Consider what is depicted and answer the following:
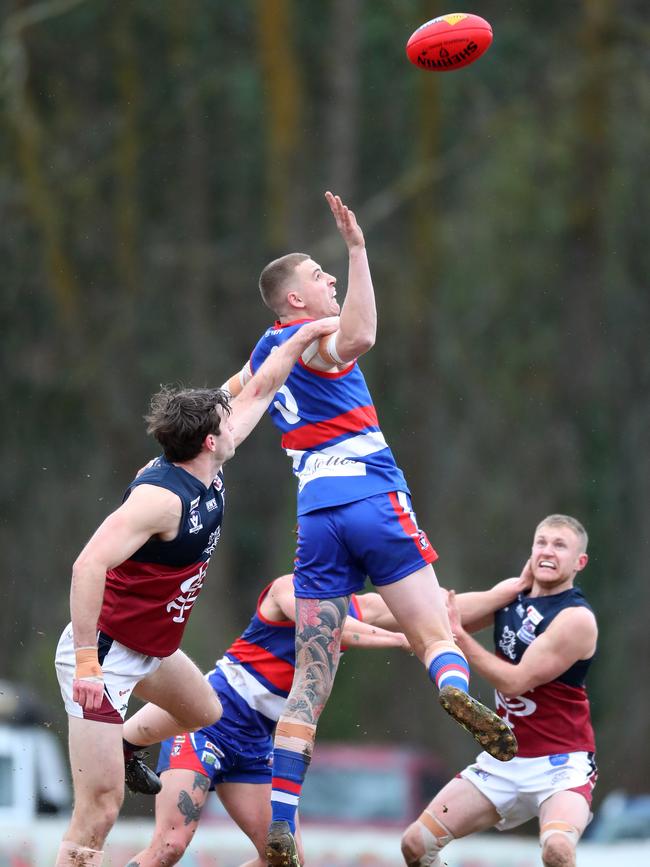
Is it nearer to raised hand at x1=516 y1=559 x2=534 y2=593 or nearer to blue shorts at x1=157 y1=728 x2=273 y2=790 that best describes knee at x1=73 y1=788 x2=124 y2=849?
blue shorts at x1=157 y1=728 x2=273 y2=790

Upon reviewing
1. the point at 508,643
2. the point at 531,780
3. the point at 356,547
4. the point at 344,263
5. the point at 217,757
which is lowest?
the point at 531,780

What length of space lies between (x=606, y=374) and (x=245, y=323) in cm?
501

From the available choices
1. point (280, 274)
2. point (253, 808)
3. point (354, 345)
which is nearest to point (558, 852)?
point (253, 808)

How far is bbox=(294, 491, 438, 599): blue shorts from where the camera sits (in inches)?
289

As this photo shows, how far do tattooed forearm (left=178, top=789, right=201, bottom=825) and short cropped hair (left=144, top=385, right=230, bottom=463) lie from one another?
187 centimetres

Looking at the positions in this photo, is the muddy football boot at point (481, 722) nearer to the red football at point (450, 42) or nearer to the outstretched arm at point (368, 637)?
the outstretched arm at point (368, 637)

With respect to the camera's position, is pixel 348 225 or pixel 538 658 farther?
pixel 538 658

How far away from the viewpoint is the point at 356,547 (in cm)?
735

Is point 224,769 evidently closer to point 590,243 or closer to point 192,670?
point 192,670

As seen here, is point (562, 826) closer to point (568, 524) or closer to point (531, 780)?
point (531, 780)

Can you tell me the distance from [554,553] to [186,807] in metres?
2.31

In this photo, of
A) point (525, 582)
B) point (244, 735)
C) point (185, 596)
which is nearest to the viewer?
point (185, 596)

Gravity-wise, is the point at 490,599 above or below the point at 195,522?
below

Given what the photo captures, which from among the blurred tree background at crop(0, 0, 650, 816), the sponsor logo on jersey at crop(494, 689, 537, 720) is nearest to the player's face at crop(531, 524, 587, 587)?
the sponsor logo on jersey at crop(494, 689, 537, 720)
